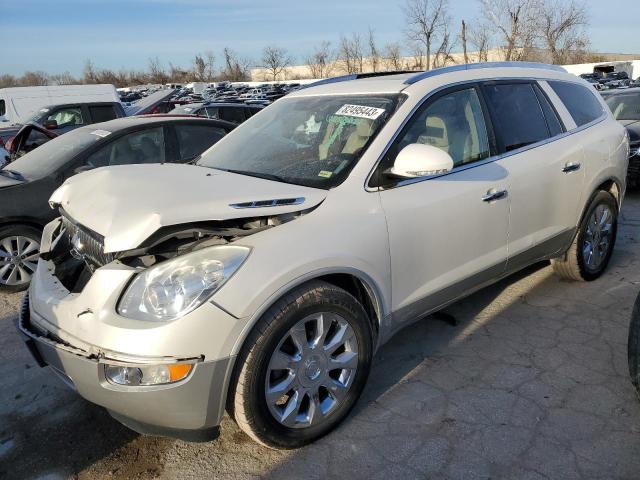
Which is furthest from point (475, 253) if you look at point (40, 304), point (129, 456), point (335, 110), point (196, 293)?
point (40, 304)

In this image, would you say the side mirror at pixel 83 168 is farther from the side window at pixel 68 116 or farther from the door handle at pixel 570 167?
the side window at pixel 68 116

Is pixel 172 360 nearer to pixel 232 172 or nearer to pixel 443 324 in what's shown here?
pixel 232 172

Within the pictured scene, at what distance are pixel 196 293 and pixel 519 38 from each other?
34.9 m

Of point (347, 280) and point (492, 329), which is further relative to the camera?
point (492, 329)

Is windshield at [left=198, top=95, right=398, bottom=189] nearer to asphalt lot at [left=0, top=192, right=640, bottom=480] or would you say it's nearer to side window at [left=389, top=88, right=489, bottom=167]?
side window at [left=389, top=88, right=489, bottom=167]

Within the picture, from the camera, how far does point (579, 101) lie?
164 inches

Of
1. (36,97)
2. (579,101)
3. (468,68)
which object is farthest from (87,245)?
(36,97)

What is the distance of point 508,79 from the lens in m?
3.60

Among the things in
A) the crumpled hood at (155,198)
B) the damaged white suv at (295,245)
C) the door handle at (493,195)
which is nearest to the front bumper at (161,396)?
the damaged white suv at (295,245)

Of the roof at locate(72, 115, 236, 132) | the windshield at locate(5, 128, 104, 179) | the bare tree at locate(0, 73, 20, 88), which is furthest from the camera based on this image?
the bare tree at locate(0, 73, 20, 88)

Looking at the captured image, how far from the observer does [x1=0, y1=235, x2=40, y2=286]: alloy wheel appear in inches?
186

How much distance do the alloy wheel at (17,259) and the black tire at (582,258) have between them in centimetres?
457

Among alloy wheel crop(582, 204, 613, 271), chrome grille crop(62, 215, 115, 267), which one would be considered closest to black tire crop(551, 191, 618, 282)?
alloy wheel crop(582, 204, 613, 271)

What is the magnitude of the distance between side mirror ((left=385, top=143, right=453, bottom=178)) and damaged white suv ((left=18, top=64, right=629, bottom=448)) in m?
0.01
